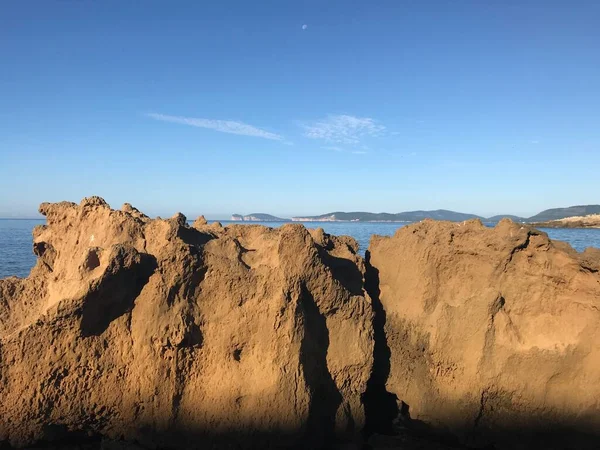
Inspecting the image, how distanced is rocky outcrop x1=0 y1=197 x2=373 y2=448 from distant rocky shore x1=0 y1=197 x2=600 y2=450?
2 cm

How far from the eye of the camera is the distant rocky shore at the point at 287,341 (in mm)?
5074

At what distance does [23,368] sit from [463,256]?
616cm

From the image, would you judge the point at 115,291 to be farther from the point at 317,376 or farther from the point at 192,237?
the point at 317,376

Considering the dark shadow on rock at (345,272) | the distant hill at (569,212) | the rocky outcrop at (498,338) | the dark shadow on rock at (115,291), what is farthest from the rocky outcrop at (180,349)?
the distant hill at (569,212)

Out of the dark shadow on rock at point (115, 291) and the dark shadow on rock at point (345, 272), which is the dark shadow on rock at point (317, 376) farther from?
the dark shadow on rock at point (115, 291)

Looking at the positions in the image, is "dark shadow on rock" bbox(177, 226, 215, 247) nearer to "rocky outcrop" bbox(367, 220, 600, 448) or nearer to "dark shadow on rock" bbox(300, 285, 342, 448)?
"dark shadow on rock" bbox(300, 285, 342, 448)

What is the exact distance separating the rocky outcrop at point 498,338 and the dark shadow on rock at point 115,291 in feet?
12.6

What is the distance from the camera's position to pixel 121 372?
5.21 meters

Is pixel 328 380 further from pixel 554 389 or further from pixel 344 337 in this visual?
pixel 554 389

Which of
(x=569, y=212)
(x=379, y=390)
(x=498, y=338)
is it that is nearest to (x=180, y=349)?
(x=379, y=390)

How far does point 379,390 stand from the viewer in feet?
21.6

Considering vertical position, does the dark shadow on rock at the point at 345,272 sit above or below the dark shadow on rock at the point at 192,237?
below

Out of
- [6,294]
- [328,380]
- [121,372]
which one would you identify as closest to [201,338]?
[121,372]

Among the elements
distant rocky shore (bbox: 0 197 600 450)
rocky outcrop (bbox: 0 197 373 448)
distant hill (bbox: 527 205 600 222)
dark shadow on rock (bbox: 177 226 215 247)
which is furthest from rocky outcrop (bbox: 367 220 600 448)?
distant hill (bbox: 527 205 600 222)
